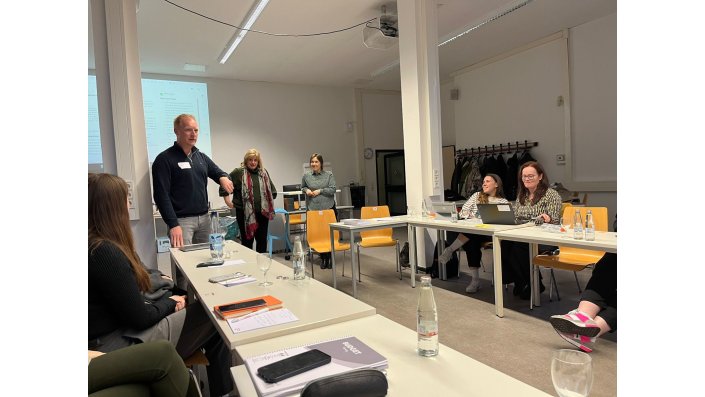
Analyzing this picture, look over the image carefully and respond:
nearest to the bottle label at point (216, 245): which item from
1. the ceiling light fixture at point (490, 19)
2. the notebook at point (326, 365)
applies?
the notebook at point (326, 365)

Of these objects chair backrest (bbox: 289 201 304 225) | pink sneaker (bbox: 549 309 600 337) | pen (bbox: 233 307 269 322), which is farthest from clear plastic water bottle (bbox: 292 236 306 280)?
chair backrest (bbox: 289 201 304 225)

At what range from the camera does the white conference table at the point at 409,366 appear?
34.9 inches

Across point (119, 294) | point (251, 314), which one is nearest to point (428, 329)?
point (251, 314)

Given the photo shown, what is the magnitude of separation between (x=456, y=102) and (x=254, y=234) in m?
5.46

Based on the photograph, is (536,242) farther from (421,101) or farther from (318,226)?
(318,226)

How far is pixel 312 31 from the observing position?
5.59m

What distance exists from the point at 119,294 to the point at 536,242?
254 cm

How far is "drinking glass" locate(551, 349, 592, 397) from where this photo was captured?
821mm

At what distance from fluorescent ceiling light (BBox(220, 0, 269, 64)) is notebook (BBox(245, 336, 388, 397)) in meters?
4.43

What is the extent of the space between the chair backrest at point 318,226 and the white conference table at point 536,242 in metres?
1.98

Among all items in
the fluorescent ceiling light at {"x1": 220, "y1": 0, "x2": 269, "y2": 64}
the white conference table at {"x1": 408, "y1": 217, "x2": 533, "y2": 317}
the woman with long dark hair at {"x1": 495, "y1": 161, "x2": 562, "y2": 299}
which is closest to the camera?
the white conference table at {"x1": 408, "y1": 217, "x2": 533, "y2": 317}

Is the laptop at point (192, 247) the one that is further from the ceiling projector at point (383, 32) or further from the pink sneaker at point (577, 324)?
the ceiling projector at point (383, 32)

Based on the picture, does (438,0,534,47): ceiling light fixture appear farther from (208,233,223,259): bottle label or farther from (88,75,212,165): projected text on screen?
(88,75,212,165): projected text on screen
